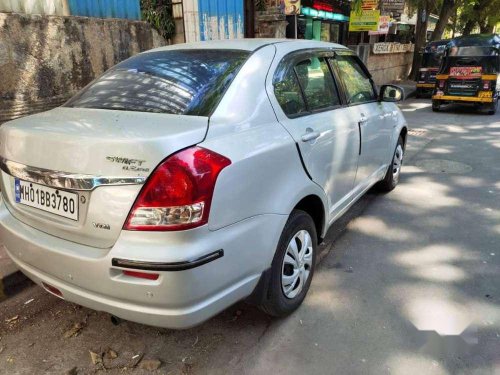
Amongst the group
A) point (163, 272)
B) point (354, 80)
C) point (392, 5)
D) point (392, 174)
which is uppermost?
point (392, 5)

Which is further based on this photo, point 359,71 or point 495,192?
point 495,192

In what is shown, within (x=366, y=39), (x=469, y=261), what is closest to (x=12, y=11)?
(x=469, y=261)

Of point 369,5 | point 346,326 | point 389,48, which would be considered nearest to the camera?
point 346,326

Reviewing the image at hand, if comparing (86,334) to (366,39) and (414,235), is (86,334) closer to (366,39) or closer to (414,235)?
(414,235)

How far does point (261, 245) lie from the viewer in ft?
7.34

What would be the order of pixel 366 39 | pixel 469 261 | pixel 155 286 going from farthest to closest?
pixel 366 39, pixel 469 261, pixel 155 286

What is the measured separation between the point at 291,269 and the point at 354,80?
1982mm

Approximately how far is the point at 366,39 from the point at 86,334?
65.2 feet

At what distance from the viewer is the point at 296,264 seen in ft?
8.89

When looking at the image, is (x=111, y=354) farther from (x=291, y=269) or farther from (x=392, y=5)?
(x=392, y=5)

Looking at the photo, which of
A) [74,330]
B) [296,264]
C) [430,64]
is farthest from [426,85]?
[74,330]

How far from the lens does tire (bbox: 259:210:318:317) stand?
2.47m

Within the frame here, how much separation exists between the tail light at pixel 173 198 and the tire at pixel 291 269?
0.71 m

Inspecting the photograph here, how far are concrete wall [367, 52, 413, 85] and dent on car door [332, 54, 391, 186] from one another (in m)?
11.8
